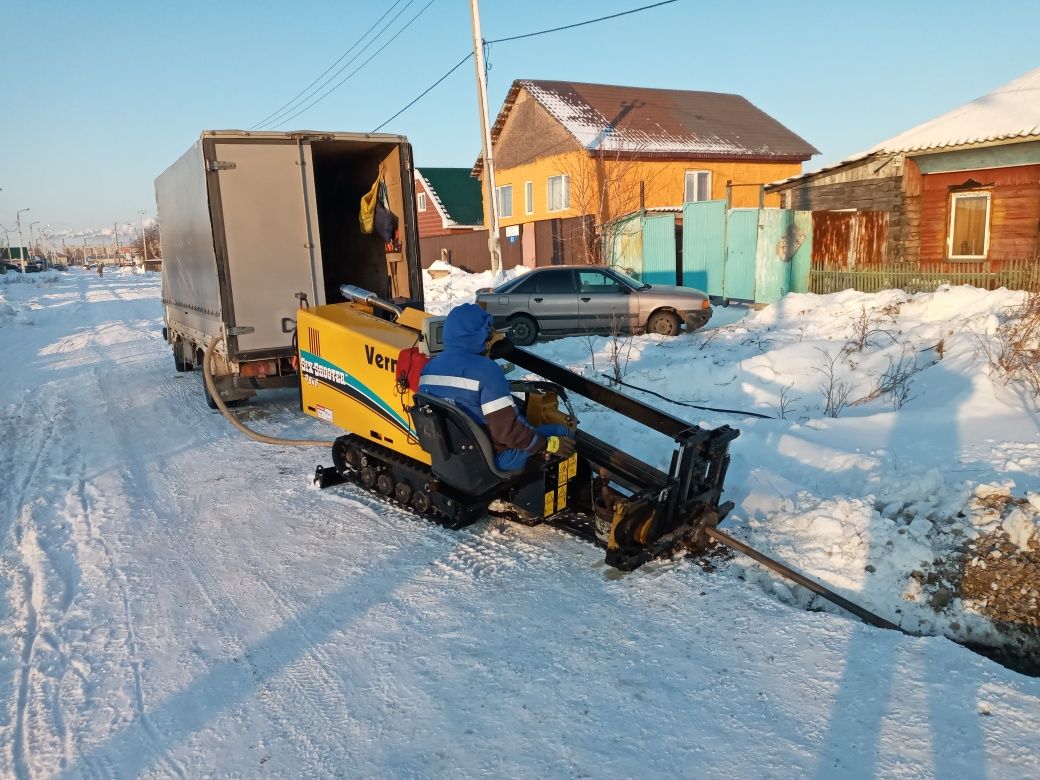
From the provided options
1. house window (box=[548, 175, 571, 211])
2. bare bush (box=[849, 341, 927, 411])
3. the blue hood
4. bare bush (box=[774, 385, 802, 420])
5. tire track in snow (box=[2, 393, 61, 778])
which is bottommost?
tire track in snow (box=[2, 393, 61, 778])

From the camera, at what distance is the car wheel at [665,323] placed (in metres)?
13.8

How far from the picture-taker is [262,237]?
26.6 ft

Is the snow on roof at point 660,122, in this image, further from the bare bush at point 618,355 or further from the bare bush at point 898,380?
the bare bush at point 898,380

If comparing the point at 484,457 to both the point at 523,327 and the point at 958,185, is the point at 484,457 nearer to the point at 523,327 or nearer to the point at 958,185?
the point at 523,327

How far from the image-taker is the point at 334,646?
388cm

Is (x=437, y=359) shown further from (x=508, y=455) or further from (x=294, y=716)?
(x=294, y=716)

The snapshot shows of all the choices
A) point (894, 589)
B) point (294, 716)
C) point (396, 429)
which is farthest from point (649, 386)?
point (294, 716)

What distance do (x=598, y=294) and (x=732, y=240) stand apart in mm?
6045

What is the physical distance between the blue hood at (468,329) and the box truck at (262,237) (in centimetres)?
309

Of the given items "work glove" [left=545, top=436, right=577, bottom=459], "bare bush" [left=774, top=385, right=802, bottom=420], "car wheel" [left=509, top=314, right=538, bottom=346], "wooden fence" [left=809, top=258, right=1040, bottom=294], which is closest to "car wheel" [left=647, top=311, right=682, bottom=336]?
"car wheel" [left=509, top=314, right=538, bottom=346]

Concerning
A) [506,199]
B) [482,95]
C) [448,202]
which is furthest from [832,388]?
[448,202]

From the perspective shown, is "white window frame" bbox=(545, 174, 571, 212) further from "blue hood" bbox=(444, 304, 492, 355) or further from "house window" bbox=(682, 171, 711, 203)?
"blue hood" bbox=(444, 304, 492, 355)

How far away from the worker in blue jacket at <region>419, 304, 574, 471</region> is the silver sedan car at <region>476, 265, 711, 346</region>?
358 inches

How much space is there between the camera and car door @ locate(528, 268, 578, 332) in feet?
46.3
